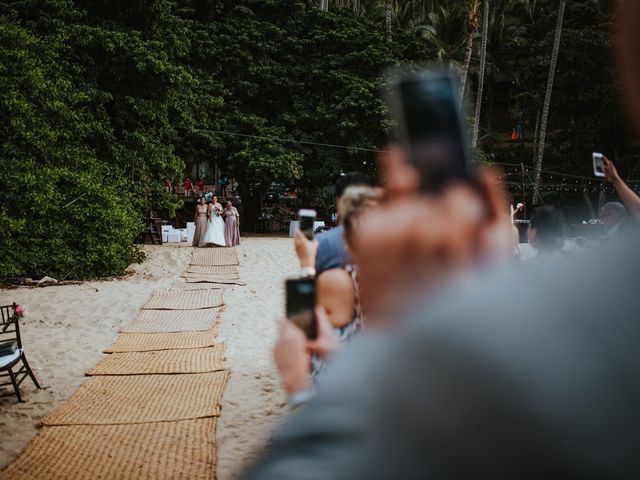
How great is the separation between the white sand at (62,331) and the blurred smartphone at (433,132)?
4.96 m

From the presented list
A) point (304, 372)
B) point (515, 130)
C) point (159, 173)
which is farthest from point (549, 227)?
point (515, 130)

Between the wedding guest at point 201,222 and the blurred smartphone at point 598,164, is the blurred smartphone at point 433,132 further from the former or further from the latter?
the wedding guest at point 201,222

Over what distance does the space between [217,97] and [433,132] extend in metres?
22.4

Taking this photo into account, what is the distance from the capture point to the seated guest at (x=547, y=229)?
364 cm

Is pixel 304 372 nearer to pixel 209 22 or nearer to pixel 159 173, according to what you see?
→ pixel 159 173

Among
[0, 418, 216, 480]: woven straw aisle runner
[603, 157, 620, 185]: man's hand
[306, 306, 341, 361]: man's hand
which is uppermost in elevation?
[603, 157, 620, 185]: man's hand

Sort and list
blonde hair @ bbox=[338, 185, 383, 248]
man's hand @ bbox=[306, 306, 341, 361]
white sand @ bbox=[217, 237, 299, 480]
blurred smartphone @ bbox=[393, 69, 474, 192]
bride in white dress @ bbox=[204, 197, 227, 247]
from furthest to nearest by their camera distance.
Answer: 1. bride in white dress @ bbox=[204, 197, 227, 247]
2. white sand @ bbox=[217, 237, 299, 480]
3. blonde hair @ bbox=[338, 185, 383, 248]
4. man's hand @ bbox=[306, 306, 341, 361]
5. blurred smartphone @ bbox=[393, 69, 474, 192]

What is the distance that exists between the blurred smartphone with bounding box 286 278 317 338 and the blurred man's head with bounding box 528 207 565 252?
2710 millimetres

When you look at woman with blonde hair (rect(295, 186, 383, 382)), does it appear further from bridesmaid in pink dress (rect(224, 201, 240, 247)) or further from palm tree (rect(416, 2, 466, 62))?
palm tree (rect(416, 2, 466, 62))

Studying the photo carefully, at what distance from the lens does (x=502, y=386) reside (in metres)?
0.46


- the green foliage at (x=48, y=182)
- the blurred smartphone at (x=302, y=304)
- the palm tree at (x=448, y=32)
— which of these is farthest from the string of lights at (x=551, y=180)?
the blurred smartphone at (x=302, y=304)

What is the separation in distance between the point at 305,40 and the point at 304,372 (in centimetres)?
2495

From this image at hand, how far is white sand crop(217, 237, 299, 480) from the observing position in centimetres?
464

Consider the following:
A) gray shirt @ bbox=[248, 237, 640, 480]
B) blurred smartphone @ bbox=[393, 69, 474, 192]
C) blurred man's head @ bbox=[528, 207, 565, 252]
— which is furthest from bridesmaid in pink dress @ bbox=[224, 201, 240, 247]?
gray shirt @ bbox=[248, 237, 640, 480]
